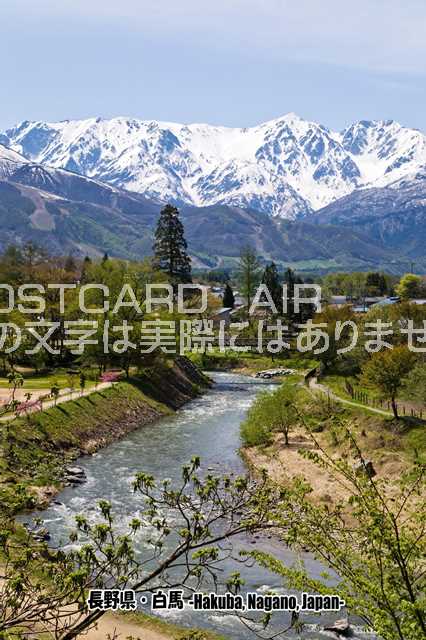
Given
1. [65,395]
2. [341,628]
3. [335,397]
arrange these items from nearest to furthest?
[341,628], [65,395], [335,397]

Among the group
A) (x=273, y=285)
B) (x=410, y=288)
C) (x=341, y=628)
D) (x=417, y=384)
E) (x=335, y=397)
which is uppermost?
(x=273, y=285)

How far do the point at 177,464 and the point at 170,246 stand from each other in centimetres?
7018

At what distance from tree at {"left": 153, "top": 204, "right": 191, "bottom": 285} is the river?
41799mm

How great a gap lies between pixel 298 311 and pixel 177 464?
76.2 meters

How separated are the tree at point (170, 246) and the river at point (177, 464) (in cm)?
4180

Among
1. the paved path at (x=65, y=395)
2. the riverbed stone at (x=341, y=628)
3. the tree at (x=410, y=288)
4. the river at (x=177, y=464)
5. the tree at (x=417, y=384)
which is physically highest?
the tree at (x=410, y=288)

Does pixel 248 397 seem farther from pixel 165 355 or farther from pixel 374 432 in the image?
pixel 374 432

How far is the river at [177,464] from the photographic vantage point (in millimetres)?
25103

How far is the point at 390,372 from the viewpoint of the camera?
47000 mm

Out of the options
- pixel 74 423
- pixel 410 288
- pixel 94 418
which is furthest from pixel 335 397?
pixel 410 288

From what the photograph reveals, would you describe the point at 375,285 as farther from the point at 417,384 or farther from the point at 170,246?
the point at 417,384

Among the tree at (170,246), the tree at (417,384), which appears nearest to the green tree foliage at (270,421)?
the tree at (417,384)

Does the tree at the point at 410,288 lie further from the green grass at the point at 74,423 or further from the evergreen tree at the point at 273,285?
the green grass at the point at 74,423

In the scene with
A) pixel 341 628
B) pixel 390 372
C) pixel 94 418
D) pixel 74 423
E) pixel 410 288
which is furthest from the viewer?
pixel 410 288
